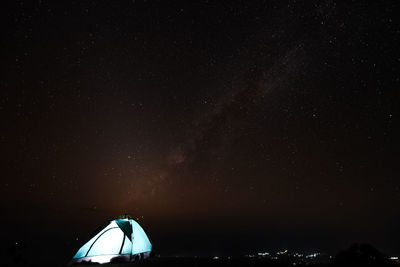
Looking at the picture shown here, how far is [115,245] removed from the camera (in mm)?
14016

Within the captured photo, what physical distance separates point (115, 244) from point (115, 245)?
56 millimetres

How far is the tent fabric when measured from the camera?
13.5 meters

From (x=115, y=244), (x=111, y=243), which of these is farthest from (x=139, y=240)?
(x=111, y=243)

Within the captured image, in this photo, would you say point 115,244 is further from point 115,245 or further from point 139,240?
point 139,240

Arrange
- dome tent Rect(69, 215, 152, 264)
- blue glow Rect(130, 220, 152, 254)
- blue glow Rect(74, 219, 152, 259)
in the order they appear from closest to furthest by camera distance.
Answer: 1. dome tent Rect(69, 215, 152, 264)
2. blue glow Rect(74, 219, 152, 259)
3. blue glow Rect(130, 220, 152, 254)

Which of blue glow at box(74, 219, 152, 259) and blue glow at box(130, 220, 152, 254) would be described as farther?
blue glow at box(130, 220, 152, 254)

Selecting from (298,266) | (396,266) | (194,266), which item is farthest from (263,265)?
(396,266)

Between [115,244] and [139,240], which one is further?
[139,240]

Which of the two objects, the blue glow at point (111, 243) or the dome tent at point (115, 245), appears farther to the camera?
the blue glow at point (111, 243)

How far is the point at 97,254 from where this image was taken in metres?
13.5

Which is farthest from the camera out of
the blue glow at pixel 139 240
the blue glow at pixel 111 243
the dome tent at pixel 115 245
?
the blue glow at pixel 139 240

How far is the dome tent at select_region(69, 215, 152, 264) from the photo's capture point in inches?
529

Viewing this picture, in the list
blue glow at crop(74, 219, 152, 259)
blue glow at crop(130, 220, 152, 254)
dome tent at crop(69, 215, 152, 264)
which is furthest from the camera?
blue glow at crop(130, 220, 152, 254)

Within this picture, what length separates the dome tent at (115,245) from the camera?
13439 millimetres
